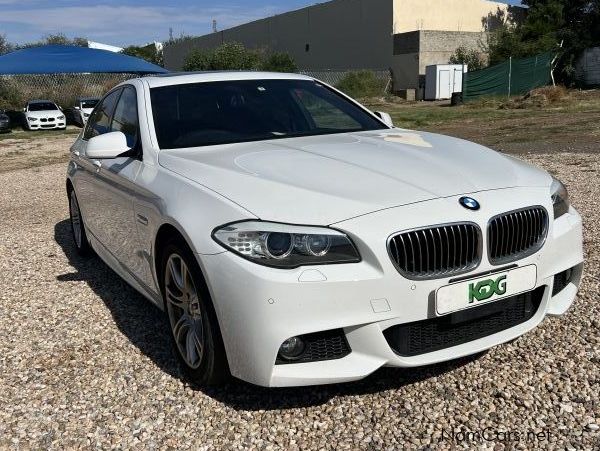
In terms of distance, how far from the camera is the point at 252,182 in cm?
293

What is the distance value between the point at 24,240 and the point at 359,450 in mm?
5306

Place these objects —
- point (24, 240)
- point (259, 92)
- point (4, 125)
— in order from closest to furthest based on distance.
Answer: point (259, 92)
point (24, 240)
point (4, 125)

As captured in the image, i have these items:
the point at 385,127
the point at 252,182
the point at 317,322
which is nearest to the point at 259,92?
the point at 385,127

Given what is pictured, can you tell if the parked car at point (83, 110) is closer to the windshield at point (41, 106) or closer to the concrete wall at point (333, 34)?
the windshield at point (41, 106)

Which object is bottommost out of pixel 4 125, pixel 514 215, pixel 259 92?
pixel 4 125

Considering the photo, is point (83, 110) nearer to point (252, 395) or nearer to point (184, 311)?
point (184, 311)

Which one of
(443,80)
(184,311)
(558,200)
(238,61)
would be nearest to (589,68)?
(443,80)

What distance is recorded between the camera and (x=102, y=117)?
17.0 feet

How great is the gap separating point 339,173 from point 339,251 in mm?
571

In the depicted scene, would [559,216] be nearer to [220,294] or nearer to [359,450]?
[359,450]

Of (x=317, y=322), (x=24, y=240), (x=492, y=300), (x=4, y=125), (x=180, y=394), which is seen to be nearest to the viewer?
(x=317, y=322)

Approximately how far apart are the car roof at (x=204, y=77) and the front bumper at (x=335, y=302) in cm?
191

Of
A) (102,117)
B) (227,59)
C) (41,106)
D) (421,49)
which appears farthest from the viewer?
(227,59)

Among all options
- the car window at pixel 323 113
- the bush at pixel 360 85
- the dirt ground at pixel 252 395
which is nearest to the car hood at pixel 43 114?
the bush at pixel 360 85
